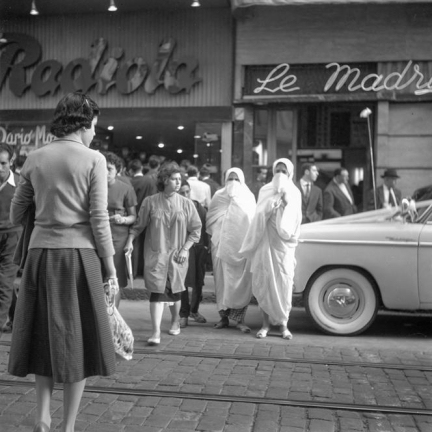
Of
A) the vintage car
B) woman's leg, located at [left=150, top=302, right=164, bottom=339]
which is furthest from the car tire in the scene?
woman's leg, located at [left=150, top=302, right=164, bottom=339]

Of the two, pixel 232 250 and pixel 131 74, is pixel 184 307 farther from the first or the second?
pixel 131 74

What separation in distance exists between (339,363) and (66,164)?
10.7 ft

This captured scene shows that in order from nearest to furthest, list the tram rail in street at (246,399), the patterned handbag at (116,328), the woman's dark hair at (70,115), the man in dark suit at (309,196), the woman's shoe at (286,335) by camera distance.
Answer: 1. the woman's dark hair at (70,115)
2. the patterned handbag at (116,328)
3. the tram rail in street at (246,399)
4. the woman's shoe at (286,335)
5. the man in dark suit at (309,196)

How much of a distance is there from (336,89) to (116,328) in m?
10.0

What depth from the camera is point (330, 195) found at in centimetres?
1146

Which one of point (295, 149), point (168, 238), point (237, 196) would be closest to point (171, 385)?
point (168, 238)

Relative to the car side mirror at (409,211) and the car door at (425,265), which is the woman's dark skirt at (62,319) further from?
the car side mirror at (409,211)

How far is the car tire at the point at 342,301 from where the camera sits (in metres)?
7.39

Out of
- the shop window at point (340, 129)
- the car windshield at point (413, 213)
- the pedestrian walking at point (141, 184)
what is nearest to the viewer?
the car windshield at point (413, 213)

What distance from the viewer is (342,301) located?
294 inches

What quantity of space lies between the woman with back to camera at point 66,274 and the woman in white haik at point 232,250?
401 cm

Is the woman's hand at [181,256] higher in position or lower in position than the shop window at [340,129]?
lower

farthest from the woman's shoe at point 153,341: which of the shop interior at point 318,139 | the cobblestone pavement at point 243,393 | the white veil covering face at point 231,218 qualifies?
the shop interior at point 318,139

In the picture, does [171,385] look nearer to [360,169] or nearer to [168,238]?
[168,238]
